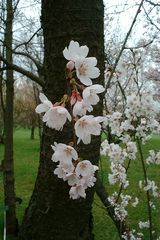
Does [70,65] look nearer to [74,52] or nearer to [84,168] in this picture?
[74,52]

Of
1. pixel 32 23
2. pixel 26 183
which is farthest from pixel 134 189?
pixel 32 23

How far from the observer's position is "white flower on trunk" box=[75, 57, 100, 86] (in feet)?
3.54

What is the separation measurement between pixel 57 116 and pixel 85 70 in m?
0.14

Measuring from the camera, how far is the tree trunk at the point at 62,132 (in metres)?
2.00

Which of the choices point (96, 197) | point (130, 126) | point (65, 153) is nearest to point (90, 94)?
point (65, 153)

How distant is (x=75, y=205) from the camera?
6.87 ft

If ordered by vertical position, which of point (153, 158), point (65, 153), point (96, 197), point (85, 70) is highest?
point (85, 70)

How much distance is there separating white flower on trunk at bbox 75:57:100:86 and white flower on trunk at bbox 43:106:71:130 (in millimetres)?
97

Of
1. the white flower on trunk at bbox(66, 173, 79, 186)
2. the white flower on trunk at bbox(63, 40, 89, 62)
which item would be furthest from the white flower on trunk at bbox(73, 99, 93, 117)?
the white flower on trunk at bbox(66, 173, 79, 186)

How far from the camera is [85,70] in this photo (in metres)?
1.11

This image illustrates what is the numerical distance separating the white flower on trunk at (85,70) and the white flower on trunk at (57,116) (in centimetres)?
10

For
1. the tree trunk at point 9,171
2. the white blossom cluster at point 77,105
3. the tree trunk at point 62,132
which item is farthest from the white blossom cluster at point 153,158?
the white blossom cluster at point 77,105

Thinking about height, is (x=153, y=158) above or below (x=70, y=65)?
below

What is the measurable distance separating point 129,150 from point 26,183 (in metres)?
6.21
